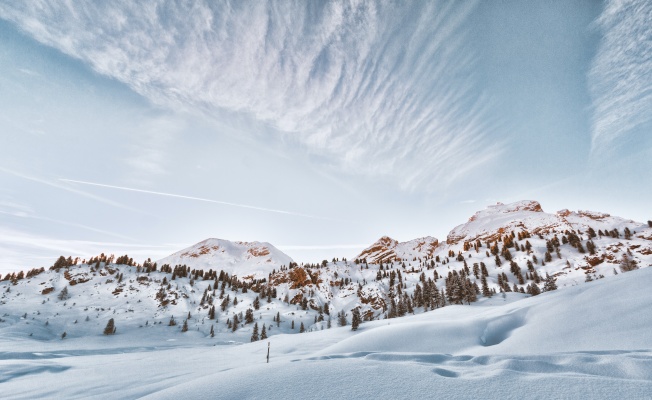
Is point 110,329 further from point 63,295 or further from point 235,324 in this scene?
point 63,295

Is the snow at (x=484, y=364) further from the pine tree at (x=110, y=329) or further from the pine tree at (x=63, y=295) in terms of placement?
the pine tree at (x=63, y=295)

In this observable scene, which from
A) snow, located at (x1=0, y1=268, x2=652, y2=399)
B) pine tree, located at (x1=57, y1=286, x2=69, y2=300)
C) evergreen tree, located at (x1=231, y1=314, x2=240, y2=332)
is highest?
pine tree, located at (x1=57, y1=286, x2=69, y2=300)

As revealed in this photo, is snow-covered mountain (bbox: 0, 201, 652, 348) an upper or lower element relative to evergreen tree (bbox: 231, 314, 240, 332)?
upper

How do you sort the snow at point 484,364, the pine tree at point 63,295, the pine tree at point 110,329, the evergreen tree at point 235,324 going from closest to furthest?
the snow at point 484,364, the pine tree at point 110,329, the evergreen tree at point 235,324, the pine tree at point 63,295

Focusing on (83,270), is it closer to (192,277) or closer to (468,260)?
(192,277)

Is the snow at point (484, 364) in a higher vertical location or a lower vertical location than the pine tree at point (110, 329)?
higher

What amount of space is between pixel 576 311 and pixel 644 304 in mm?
2404

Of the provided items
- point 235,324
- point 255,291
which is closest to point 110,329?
point 235,324

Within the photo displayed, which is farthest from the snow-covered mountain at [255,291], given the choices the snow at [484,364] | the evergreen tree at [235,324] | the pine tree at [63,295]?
the snow at [484,364]

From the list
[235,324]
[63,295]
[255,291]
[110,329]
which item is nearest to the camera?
[110,329]

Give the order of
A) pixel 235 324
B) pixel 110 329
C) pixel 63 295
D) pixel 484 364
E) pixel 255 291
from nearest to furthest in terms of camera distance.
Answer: pixel 484 364 → pixel 110 329 → pixel 235 324 → pixel 63 295 → pixel 255 291

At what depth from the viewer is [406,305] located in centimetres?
9288

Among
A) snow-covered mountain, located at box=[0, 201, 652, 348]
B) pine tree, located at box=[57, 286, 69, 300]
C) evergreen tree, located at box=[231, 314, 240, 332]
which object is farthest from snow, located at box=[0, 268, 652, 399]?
pine tree, located at box=[57, 286, 69, 300]

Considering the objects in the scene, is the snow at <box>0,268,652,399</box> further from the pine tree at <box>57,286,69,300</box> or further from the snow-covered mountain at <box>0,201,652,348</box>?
the pine tree at <box>57,286,69,300</box>
